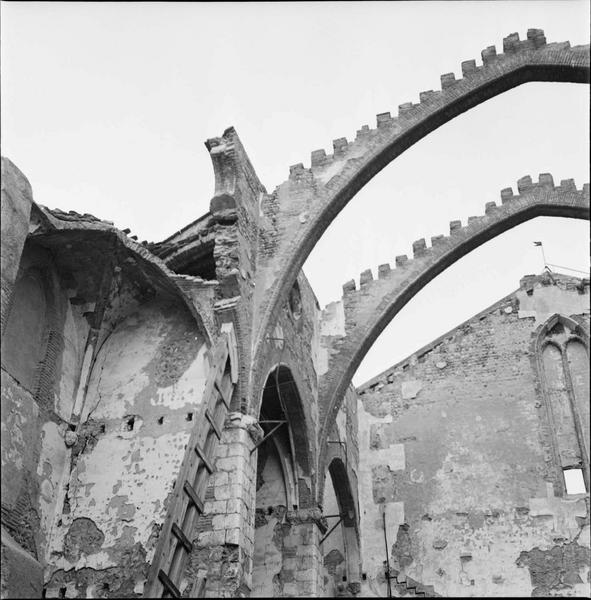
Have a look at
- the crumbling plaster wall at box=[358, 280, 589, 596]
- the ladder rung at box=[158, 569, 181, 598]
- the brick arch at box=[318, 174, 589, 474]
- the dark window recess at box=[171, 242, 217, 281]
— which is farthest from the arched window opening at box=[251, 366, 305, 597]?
the ladder rung at box=[158, 569, 181, 598]

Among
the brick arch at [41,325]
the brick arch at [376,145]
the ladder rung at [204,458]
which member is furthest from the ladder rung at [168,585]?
the brick arch at [376,145]

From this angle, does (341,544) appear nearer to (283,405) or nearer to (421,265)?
(283,405)

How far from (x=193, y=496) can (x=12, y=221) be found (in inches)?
122

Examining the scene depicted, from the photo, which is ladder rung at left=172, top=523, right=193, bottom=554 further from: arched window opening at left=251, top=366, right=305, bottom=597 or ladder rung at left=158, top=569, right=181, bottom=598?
arched window opening at left=251, top=366, right=305, bottom=597

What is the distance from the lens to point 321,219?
10773 millimetres

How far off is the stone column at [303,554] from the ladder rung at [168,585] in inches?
141

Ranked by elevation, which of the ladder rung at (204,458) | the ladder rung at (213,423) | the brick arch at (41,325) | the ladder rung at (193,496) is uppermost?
the brick arch at (41,325)

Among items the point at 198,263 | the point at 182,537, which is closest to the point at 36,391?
the point at 182,537

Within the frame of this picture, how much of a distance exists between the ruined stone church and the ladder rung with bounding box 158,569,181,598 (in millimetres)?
35

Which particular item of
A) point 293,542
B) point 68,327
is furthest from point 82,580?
point 293,542

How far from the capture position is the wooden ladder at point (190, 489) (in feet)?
23.7

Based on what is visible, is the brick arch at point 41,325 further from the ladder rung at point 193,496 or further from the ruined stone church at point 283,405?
the ladder rung at point 193,496

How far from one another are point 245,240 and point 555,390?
708cm

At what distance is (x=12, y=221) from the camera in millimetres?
7148
